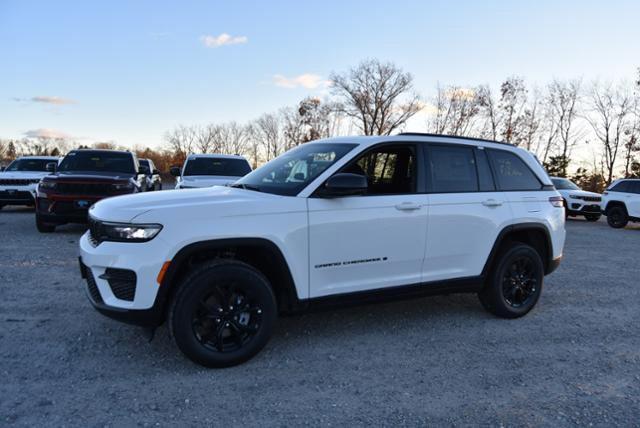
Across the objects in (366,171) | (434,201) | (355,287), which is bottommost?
(355,287)

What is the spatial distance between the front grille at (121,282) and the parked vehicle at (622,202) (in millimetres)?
15987

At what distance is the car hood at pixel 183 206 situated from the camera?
3186 millimetres

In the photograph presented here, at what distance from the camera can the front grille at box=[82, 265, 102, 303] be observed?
11.0 ft

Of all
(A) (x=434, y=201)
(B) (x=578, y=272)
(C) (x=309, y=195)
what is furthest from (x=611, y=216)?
(C) (x=309, y=195)

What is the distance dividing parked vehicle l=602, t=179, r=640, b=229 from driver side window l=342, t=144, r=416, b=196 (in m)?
13.7

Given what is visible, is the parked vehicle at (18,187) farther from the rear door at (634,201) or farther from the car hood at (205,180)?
the rear door at (634,201)

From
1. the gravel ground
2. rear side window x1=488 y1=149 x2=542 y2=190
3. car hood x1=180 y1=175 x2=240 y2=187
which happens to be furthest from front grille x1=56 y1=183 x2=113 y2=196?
rear side window x1=488 y1=149 x2=542 y2=190

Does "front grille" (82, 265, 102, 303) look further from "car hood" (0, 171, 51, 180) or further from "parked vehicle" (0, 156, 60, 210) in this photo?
"car hood" (0, 171, 51, 180)

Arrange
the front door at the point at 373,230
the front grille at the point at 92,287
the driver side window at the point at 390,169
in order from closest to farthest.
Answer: the front grille at the point at 92,287 → the front door at the point at 373,230 → the driver side window at the point at 390,169

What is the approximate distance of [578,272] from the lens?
7301mm

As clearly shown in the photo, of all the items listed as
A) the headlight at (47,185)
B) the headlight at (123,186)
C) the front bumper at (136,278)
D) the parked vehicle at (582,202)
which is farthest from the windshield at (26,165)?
the parked vehicle at (582,202)

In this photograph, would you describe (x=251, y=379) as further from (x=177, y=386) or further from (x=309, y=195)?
(x=309, y=195)

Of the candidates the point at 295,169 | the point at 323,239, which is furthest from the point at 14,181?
the point at 323,239

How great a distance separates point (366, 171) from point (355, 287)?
1059mm
